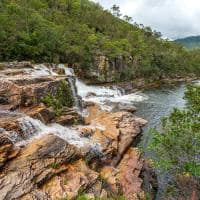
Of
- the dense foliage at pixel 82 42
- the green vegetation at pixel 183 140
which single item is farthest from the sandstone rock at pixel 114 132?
the dense foliage at pixel 82 42

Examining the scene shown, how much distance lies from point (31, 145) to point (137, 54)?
73.3 m

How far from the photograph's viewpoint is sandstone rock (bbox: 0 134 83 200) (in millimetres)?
18922

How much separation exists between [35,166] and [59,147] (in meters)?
2.52

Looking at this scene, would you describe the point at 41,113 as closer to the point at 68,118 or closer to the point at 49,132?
the point at 49,132

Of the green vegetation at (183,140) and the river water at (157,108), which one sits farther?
the river water at (157,108)

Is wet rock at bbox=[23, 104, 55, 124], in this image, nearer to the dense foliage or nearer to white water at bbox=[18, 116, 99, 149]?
white water at bbox=[18, 116, 99, 149]

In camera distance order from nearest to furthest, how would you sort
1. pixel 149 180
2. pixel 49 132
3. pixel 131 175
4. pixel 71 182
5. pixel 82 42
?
pixel 71 182, pixel 131 175, pixel 149 180, pixel 49 132, pixel 82 42

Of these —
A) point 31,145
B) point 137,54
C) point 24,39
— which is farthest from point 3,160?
point 137,54

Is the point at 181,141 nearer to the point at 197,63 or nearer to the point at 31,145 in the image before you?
the point at 31,145

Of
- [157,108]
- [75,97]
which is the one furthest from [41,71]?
[157,108]

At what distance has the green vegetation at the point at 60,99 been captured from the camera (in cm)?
3438

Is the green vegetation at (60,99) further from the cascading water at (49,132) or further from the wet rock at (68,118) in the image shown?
the cascading water at (49,132)

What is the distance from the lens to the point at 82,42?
76312 millimetres

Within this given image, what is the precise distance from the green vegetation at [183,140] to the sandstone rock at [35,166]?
5948mm
